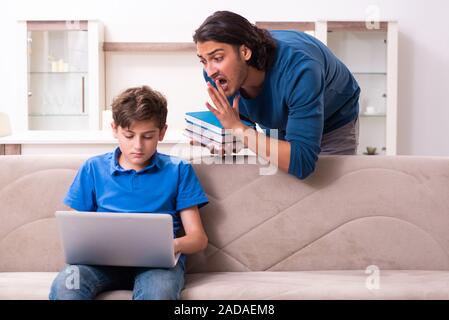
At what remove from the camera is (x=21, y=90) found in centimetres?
525

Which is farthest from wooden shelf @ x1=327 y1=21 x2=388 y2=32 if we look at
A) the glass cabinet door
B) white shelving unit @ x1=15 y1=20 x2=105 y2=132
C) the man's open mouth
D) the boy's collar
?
the boy's collar

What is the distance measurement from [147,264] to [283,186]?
0.58 meters

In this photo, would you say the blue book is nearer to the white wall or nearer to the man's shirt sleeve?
the man's shirt sleeve

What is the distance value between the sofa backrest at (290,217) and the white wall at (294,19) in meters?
3.44

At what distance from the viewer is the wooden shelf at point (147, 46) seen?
5348 millimetres

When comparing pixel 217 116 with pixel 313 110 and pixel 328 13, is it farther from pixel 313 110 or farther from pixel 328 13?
pixel 328 13

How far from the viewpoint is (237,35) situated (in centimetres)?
185

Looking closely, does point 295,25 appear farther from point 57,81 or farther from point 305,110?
point 305,110

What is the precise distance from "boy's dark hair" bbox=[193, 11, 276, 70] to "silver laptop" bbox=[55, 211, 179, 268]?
579 millimetres

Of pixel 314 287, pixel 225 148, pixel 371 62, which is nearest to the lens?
pixel 314 287

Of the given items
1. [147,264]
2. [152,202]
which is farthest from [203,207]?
[147,264]

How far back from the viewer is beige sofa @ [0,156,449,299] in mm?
2057

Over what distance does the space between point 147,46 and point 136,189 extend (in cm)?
368

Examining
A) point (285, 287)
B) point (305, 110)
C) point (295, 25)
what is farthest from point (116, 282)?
point (295, 25)
